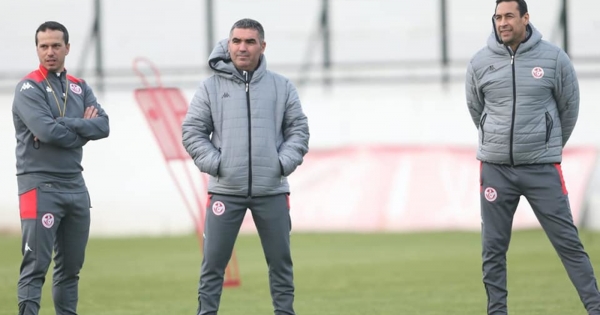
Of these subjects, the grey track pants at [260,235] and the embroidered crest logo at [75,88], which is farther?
the embroidered crest logo at [75,88]

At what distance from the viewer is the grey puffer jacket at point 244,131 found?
748 cm

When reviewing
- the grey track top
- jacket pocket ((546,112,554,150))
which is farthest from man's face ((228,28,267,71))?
jacket pocket ((546,112,554,150))

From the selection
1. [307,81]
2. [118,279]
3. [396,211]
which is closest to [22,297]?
[118,279]

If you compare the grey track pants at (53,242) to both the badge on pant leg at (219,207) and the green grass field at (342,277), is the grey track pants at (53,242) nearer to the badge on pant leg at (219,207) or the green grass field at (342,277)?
the badge on pant leg at (219,207)

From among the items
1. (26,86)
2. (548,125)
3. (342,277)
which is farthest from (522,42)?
(342,277)

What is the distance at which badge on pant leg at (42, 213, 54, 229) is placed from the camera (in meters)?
7.90

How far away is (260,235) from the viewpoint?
7598 mm

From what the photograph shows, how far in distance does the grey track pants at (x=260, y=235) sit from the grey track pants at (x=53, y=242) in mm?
1050

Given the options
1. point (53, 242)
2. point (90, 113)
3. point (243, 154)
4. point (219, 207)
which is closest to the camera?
point (243, 154)

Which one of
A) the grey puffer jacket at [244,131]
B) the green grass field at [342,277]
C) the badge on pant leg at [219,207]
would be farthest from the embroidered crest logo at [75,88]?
the green grass field at [342,277]

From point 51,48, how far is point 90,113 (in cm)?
55

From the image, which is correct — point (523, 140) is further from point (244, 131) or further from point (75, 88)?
point (75, 88)

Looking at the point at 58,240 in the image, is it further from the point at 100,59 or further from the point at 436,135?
the point at 100,59

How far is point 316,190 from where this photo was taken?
18938mm
